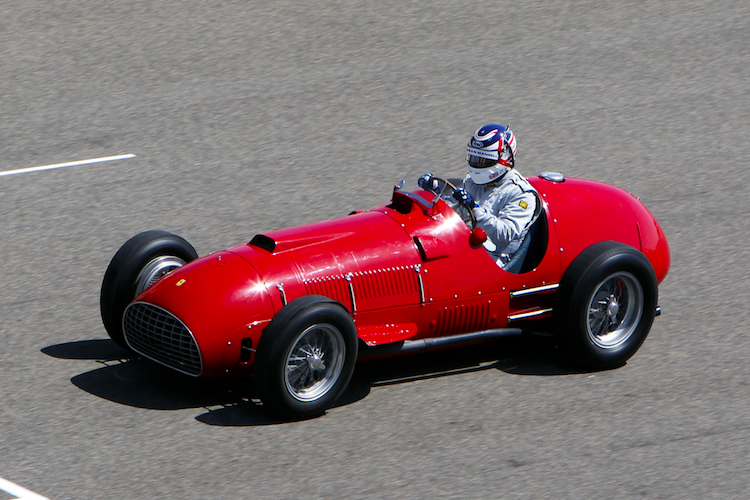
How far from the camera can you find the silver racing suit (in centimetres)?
722

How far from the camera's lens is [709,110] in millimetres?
11969

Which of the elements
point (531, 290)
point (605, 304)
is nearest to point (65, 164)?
point (531, 290)

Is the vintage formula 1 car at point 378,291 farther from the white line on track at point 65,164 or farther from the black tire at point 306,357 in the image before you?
the white line on track at point 65,164

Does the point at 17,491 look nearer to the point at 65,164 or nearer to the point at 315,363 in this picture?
the point at 315,363

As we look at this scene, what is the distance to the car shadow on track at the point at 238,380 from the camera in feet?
21.9

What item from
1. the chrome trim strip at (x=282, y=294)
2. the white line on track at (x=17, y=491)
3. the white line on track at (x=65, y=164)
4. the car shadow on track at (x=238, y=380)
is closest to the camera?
the white line on track at (x=17, y=491)

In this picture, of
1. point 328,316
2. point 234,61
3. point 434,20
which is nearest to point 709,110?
point 434,20

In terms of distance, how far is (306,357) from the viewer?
21.1 feet

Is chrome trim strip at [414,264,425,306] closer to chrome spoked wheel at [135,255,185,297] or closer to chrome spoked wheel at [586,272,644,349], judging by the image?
chrome spoked wheel at [586,272,644,349]

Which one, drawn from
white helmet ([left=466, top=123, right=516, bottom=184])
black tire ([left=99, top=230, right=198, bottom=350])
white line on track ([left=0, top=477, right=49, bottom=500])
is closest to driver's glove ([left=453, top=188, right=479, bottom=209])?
white helmet ([left=466, top=123, right=516, bottom=184])

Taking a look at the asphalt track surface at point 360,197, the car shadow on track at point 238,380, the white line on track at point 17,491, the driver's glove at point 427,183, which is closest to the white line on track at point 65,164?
the asphalt track surface at point 360,197

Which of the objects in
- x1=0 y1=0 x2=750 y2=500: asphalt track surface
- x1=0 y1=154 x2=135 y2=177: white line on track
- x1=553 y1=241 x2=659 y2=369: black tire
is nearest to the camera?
x1=0 y1=0 x2=750 y2=500: asphalt track surface

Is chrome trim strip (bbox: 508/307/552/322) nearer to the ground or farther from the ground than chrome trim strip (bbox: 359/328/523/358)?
farther from the ground

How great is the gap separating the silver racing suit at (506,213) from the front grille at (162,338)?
202 cm
